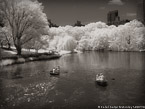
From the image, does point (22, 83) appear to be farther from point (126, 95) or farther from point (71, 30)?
point (71, 30)

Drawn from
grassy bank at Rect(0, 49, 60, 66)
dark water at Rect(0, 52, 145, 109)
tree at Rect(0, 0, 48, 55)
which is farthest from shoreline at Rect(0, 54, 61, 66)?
dark water at Rect(0, 52, 145, 109)

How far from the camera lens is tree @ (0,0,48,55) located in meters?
20.5

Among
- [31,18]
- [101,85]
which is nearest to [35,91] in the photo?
[101,85]

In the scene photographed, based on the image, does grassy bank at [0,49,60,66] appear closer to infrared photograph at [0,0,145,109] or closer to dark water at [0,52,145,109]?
infrared photograph at [0,0,145,109]

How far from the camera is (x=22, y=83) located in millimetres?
10828

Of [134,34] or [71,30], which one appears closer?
[134,34]

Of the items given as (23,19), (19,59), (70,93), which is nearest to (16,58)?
(19,59)

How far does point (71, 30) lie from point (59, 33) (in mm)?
3575

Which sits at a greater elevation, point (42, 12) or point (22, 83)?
point (42, 12)

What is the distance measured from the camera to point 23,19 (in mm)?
21641

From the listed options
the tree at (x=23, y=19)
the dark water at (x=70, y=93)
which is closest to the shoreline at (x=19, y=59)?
the tree at (x=23, y=19)

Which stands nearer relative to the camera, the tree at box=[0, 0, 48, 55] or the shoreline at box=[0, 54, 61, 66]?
the shoreline at box=[0, 54, 61, 66]

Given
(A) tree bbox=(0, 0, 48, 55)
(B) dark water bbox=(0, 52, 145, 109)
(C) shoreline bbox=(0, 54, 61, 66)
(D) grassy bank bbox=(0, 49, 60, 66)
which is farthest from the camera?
(A) tree bbox=(0, 0, 48, 55)

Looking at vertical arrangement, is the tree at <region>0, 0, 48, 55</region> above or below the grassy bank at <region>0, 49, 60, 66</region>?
above
